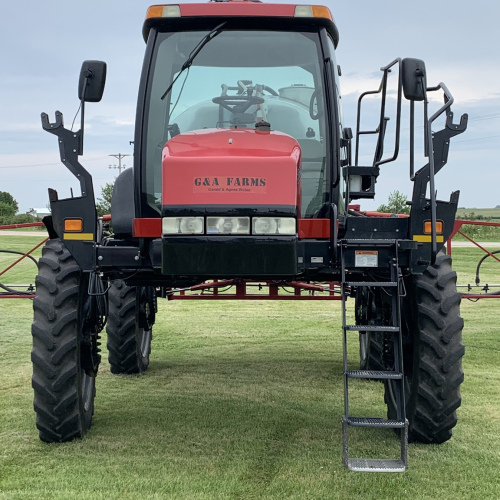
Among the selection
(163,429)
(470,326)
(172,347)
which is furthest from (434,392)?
(470,326)

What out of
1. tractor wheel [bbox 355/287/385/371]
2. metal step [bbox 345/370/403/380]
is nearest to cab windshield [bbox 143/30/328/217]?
metal step [bbox 345/370/403/380]

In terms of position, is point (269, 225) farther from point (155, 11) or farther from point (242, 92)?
point (155, 11)

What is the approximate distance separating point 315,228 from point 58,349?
77.3 inches

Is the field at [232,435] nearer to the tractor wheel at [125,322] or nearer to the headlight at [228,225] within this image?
the tractor wheel at [125,322]

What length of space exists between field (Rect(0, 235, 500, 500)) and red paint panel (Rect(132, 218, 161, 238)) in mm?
1468

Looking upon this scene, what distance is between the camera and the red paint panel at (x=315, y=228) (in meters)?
5.27

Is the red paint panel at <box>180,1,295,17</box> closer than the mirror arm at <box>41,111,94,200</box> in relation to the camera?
No

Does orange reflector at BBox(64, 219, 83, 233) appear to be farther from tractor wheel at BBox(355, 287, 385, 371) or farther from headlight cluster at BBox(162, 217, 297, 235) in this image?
tractor wheel at BBox(355, 287, 385, 371)

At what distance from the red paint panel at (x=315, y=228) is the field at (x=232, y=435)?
1.46 meters

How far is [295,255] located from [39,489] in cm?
206

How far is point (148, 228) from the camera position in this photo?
5.27 metres

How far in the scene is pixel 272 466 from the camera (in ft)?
16.1

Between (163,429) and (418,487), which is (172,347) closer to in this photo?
(163,429)

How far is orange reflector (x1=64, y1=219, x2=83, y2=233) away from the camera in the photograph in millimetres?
5164
